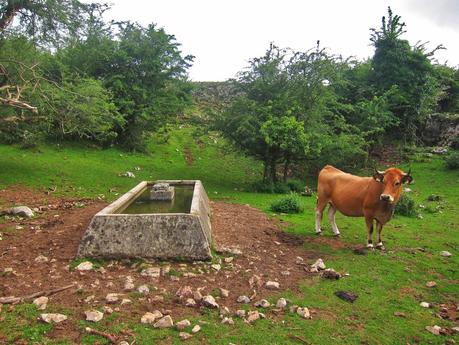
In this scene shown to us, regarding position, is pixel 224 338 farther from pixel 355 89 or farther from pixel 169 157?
pixel 355 89

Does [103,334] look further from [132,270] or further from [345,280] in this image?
[345,280]

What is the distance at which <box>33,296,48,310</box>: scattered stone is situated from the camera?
5.42 meters

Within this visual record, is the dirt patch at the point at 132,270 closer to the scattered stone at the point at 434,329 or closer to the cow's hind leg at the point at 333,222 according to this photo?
the cow's hind leg at the point at 333,222

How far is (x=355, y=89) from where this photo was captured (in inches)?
1216

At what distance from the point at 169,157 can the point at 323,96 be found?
10.6 m

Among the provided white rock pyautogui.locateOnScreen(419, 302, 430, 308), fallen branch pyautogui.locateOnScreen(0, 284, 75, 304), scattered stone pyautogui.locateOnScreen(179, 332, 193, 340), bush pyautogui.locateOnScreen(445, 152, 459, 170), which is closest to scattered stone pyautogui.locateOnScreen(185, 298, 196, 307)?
scattered stone pyautogui.locateOnScreen(179, 332, 193, 340)

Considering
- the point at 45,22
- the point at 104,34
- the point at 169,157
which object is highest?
the point at 104,34

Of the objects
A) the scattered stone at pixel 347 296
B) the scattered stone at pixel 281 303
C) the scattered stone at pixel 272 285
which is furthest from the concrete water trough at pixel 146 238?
the scattered stone at pixel 347 296

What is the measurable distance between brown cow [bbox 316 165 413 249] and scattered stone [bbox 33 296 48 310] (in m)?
A: 6.36

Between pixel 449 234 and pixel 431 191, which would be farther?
pixel 431 191

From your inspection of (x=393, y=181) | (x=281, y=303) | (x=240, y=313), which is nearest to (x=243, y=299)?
(x=240, y=313)

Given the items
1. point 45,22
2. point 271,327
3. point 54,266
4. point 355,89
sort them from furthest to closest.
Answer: point 355,89
point 45,22
point 54,266
point 271,327

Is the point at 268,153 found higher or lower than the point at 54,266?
higher

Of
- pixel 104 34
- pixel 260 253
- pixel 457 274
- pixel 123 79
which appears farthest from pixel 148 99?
pixel 457 274
